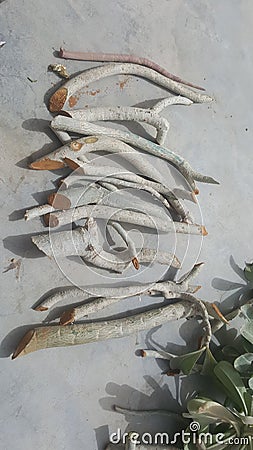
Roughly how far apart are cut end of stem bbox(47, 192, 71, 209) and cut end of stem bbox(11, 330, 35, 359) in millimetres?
290

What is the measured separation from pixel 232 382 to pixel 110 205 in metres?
0.54

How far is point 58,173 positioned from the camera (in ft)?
4.43

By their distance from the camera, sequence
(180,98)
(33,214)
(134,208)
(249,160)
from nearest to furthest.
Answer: (33,214) → (134,208) → (180,98) → (249,160)

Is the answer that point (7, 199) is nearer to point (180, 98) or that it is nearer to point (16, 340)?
point (16, 340)

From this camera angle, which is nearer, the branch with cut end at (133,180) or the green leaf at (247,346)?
the branch with cut end at (133,180)

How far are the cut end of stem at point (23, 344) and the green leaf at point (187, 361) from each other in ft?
1.32

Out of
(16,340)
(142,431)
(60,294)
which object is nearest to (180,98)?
(60,294)

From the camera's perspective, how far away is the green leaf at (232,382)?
1431 millimetres

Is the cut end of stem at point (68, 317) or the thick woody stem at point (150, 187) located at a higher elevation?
the thick woody stem at point (150, 187)

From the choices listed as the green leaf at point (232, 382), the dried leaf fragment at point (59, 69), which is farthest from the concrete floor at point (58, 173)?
the green leaf at point (232, 382)

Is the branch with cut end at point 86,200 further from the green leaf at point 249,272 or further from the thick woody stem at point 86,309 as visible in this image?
the green leaf at point 249,272

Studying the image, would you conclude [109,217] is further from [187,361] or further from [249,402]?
[249,402]

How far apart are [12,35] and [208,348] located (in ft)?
2.98

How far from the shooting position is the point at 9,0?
1.31 metres
